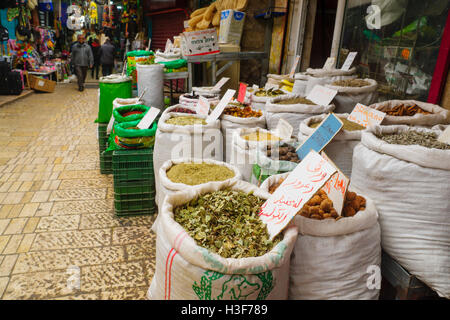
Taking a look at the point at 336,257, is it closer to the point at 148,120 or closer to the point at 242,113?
the point at 242,113

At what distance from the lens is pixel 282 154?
1721 millimetres

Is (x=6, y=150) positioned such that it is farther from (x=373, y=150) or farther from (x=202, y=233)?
(x=373, y=150)

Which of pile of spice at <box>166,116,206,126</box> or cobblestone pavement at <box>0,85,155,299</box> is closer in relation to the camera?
cobblestone pavement at <box>0,85,155,299</box>

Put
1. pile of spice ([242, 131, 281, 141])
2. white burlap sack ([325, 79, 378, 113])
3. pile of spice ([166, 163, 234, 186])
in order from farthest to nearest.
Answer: white burlap sack ([325, 79, 378, 113])
pile of spice ([242, 131, 281, 141])
pile of spice ([166, 163, 234, 186])

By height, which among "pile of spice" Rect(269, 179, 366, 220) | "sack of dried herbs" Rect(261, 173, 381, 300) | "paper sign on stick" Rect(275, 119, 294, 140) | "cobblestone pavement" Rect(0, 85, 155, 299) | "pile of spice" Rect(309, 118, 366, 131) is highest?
"pile of spice" Rect(309, 118, 366, 131)

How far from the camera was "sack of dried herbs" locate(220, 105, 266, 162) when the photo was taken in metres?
2.34

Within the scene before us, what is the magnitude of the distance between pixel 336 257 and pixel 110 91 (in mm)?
3330

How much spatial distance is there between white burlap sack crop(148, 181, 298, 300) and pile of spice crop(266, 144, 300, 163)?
2.08ft

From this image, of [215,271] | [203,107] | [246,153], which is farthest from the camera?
[203,107]

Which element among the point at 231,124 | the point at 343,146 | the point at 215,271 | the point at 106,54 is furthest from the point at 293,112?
the point at 106,54

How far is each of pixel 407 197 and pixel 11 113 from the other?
7.22m

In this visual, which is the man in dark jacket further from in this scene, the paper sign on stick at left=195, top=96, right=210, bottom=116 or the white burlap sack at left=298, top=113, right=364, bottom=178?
the white burlap sack at left=298, top=113, right=364, bottom=178

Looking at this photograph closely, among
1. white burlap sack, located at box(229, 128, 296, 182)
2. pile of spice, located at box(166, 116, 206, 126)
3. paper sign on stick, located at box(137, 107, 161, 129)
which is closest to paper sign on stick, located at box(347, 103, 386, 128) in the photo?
white burlap sack, located at box(229, 128, 296, 182)

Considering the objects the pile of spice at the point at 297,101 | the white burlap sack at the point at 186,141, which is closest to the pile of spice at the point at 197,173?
the white burlap sack at the point at 186,141
